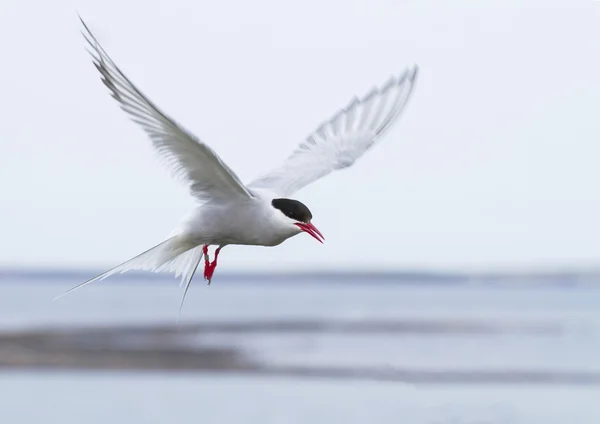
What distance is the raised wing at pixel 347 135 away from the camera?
26.2 feet

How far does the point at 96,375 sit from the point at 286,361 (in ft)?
9.58

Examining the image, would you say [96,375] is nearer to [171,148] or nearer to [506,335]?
[506,335]

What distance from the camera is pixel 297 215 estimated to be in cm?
658

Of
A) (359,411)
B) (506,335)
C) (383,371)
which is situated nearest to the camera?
(359,411)

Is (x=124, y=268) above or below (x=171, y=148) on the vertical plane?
below

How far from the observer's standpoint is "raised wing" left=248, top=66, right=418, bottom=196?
26.2 ft

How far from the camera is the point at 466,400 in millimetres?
14516

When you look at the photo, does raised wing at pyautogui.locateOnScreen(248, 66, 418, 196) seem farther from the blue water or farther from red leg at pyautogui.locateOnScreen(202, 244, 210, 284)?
the blue water

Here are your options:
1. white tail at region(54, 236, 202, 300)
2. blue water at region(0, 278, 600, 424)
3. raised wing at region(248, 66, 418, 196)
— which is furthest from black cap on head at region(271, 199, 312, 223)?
blue water at region(0, 278, 600, 424)

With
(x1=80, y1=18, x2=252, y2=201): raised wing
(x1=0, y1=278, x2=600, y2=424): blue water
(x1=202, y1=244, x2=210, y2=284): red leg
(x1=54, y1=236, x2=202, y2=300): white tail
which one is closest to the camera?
(x1=80, y1=18, x2=252, y2=201): raised wing

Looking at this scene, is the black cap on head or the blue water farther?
the blue water

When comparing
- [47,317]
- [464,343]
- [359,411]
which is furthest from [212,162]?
[47,317]

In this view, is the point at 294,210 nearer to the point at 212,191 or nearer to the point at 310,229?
the point at 310,229

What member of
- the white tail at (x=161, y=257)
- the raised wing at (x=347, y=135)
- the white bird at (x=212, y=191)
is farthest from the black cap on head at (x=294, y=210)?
the raised wing at (x=347, y=135)
